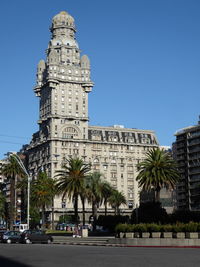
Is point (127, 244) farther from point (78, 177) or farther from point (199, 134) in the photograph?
point (199, 134)

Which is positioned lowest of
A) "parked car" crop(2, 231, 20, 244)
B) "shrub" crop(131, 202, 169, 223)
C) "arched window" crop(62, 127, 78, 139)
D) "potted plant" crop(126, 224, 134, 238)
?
"parked car" crop(2, 231, 20, 244)

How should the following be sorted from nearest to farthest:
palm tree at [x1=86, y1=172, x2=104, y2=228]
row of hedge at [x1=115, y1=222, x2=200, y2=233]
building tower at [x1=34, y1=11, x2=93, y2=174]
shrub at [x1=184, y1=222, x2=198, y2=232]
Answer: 1. shrub at [x1=184, y1=222, x2=198, y2=232]
2. row of hedge at [x1=115, y1=222, x2=200, y2=233]
3. palm tree at [x1=86, y1=172, x2=104, y2=228]
4. building tower at [x1=34, y1=11, x2=93, y2=174]

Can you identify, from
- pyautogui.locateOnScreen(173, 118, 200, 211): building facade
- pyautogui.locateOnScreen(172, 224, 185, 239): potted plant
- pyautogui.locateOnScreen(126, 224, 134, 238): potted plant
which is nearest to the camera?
pyautogui.locateOnScreen(172, 224, 185, 239): potted plant

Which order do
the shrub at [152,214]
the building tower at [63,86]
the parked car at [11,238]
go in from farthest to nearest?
the building tower at [63,86]
the shrub at [152,214]
the parked car at [11,238]

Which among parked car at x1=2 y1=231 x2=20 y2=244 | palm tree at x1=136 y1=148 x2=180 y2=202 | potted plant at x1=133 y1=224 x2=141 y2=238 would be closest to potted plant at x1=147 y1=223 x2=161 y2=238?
potted plant at x1=133 y1=224 x2=141 y2=238

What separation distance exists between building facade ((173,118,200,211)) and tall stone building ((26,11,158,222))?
23079 mm

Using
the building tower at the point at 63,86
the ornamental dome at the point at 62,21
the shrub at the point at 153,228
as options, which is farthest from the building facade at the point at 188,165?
the shrub at the point at 153,228

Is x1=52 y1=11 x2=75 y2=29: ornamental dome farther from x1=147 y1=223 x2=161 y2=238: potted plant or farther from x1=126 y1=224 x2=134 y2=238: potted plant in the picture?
x1=147 y1=223 x2=161 y2=238: potted plant

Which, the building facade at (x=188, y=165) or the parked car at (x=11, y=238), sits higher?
the building facade at (x=188, y=165)

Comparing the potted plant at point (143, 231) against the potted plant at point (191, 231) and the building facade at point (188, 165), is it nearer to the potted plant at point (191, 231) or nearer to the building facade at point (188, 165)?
the potted plant at point (191, 231)

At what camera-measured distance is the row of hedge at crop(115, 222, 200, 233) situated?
153ft

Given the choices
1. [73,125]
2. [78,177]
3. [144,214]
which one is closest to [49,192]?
[78,177]

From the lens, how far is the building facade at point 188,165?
16738cm

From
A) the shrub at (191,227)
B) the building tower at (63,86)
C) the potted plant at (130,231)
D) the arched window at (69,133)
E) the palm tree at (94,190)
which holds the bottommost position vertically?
the potted plant at (130,231)
